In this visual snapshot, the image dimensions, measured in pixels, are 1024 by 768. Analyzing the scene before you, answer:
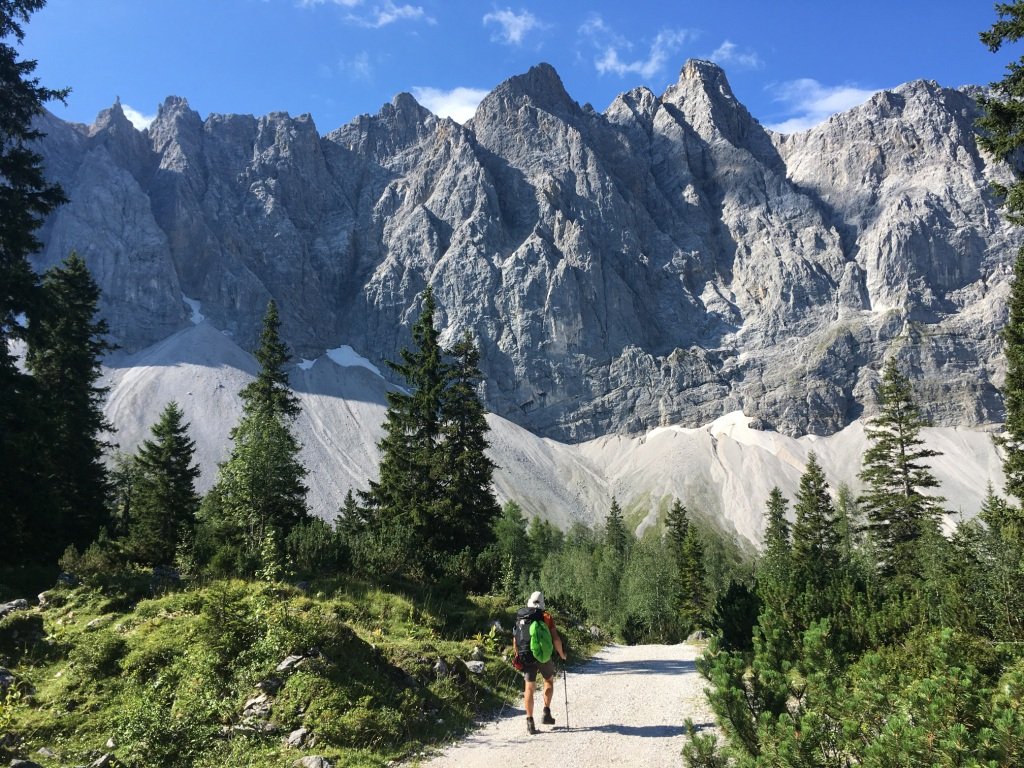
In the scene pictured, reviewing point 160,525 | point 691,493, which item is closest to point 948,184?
point 691,493

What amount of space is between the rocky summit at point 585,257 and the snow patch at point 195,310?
640mm

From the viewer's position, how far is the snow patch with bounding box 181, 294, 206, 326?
149m

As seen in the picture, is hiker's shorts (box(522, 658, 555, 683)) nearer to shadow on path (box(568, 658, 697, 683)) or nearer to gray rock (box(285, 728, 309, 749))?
gray rock (box(285, 728, 309, 749))

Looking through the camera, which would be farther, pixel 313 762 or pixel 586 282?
pixel 586 282

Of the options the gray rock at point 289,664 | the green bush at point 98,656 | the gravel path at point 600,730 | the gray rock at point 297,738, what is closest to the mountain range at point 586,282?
the gravel path at point 600,730

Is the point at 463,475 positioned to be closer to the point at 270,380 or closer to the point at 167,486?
the point at 270,380

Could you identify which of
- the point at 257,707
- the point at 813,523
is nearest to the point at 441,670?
the point at 257,707

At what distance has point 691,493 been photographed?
12688 cm

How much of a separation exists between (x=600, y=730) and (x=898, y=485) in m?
28.1

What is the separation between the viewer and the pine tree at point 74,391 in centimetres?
2386

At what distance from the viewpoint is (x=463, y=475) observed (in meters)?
26.2

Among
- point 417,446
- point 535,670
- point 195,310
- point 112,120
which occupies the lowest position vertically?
point 535,670

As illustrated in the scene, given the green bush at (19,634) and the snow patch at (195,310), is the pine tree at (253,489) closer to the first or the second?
the green bush at (19,634)

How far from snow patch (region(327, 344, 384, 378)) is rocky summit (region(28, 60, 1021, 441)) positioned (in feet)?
10.3
